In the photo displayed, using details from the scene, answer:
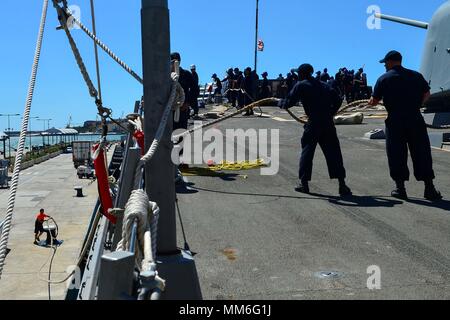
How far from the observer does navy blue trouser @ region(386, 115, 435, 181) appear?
615cm

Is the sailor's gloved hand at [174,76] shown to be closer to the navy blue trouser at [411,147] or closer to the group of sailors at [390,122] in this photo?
the group of sailors at [390,122]

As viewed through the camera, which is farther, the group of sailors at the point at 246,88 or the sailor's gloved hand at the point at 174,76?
the group of sailors at the point at 246,88

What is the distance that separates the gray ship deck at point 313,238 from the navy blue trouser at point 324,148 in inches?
12.0

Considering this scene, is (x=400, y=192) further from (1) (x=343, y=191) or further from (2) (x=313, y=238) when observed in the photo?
(2) (x=313, y=238)

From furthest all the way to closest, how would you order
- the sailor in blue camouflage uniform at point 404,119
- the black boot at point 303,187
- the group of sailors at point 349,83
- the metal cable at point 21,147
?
1. the group of sailors at point 349,83
2. the black boot at point 303,187
3. the sailor in blue camouflage uniform at point 404,119
4. the metal cable at point 21,147

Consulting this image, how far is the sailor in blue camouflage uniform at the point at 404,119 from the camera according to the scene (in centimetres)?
611

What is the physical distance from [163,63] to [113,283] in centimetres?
130

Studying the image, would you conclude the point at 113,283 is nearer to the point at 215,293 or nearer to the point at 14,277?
the point at 215,293

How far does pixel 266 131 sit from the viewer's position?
14.9 meters

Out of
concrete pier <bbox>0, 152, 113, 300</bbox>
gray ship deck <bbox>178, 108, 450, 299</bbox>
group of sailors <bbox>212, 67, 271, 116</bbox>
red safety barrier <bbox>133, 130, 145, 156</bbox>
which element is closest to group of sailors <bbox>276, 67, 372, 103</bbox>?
group of sailors <bbox>212, 67, 271, 116</bbox>

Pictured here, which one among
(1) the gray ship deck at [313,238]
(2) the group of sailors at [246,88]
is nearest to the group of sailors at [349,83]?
(2) the group of sailors at [246,88]

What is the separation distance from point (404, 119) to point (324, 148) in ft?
3.44

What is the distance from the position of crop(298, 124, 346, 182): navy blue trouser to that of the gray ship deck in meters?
0.31
